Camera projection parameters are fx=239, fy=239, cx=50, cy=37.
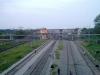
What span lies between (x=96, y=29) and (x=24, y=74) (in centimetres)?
3735

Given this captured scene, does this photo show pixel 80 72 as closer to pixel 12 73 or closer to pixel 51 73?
pixel 51 73

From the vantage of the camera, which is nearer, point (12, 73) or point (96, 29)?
point (12, 73)

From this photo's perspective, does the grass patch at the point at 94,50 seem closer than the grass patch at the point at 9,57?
No

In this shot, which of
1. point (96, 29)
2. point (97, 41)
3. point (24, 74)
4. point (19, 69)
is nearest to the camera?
point (24, 74)

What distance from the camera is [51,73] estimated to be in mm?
13812

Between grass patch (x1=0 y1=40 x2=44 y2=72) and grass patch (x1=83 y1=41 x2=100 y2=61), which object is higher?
grass patch (x1=0 y1=40 x2=44 y2=72)

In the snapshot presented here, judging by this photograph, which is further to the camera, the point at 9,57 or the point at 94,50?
the point at 94,50

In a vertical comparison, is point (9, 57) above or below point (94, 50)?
Result: above

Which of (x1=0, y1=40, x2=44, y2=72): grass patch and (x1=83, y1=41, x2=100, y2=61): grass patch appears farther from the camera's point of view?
(x1=83, y1=41, x2=100, y2=61): grass patch

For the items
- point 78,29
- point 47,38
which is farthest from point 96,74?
point 78,29

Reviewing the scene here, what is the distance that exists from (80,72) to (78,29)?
47.4m

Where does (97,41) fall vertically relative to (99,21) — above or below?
below

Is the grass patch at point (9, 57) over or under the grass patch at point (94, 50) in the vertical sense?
over

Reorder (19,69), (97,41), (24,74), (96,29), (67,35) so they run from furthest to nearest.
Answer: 1. (67,35)
2. (96,29)
3. (97,41)
4. (19,69)
5. (24,74)
